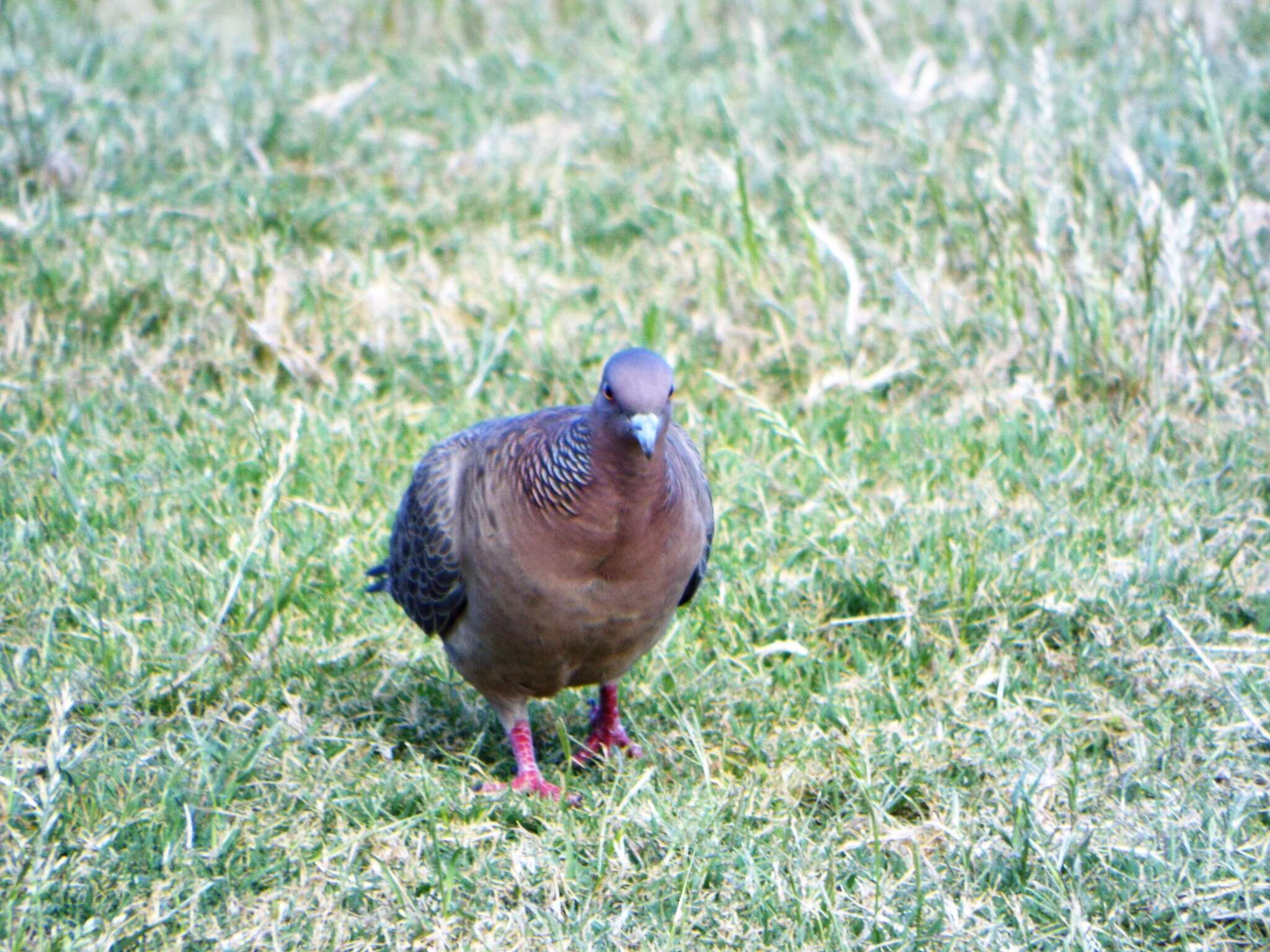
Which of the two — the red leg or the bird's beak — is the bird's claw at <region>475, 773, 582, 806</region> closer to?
the red leg

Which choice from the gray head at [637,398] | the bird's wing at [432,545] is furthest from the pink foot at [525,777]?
the gray head at [637,398]

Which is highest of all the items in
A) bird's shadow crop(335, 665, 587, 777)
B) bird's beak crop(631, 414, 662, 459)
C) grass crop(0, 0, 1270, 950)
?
bird's beak crop(631, 414, 662, 459)

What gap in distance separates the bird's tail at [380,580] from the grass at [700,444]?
21cm

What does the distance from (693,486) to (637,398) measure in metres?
0.53

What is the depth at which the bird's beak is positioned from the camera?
10.8 feet

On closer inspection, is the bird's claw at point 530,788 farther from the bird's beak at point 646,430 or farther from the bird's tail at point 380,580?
the bird's beak at point 646,430

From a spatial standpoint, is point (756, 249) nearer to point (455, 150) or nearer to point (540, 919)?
point (455, 150)

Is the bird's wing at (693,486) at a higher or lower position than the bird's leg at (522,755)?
higher

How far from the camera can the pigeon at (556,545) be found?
11.3 feet

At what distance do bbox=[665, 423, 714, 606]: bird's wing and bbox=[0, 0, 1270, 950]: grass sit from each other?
31cm

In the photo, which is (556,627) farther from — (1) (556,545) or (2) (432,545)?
(2) (432,545)

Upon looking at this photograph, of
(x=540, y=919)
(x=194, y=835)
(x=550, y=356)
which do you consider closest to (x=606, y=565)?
(x=540, y=919)

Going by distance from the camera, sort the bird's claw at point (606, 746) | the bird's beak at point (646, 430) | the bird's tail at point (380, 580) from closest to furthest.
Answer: the bird's beak at point (646, 430), the bird's claw at point (606, 746), the bird's tail at point (380, 580)

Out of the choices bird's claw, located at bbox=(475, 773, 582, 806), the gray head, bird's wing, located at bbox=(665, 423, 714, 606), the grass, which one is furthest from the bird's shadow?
the gray head
